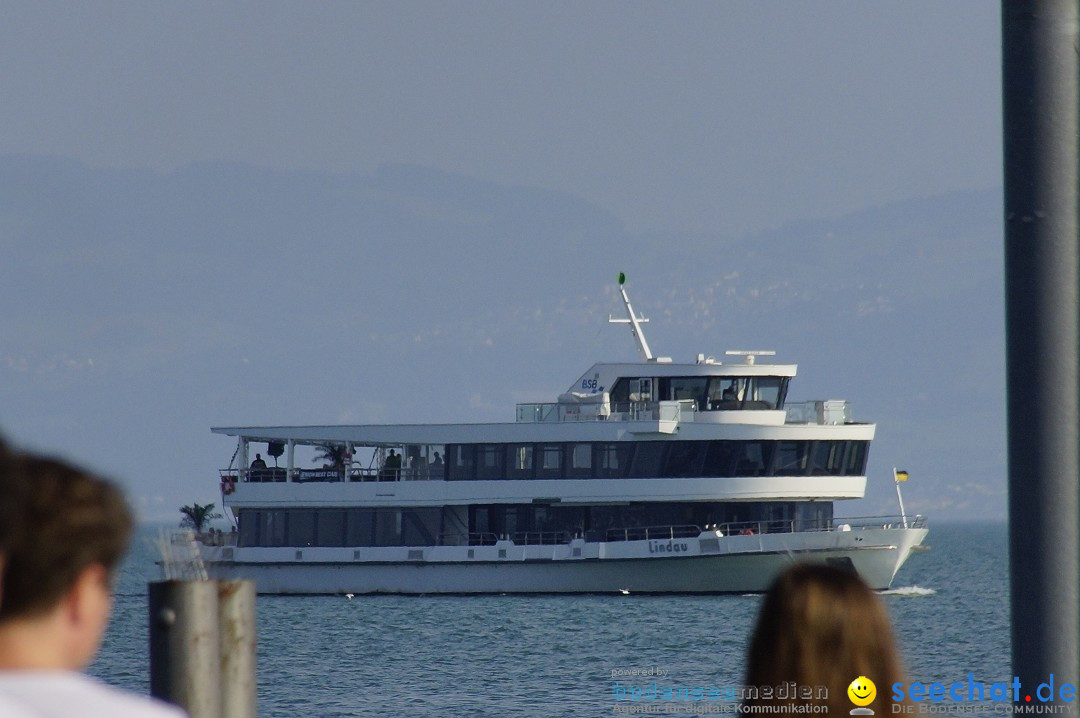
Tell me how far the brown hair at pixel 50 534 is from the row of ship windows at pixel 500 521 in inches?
1310

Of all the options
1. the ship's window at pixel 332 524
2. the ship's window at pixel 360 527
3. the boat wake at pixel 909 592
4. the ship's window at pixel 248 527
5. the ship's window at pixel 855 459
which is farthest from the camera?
the boat wake at pixel 909 592

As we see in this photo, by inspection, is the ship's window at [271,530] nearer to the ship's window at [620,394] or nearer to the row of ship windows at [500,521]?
the row of ship windows at [500,521]

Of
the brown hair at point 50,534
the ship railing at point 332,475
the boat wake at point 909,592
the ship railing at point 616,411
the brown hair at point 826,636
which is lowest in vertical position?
the boat wake at point 909,592

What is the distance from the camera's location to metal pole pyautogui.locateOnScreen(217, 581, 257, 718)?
4684 mm

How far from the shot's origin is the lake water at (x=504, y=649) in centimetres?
2244

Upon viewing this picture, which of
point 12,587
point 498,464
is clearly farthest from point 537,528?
point 12,587

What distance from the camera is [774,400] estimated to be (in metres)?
36.2

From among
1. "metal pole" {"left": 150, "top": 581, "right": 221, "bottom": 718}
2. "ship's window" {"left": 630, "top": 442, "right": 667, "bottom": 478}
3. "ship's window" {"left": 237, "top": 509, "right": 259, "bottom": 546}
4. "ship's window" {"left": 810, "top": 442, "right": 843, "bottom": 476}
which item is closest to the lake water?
"ship's window" {"left": 237, "top": 509, "right": 259, "bottom": 546}

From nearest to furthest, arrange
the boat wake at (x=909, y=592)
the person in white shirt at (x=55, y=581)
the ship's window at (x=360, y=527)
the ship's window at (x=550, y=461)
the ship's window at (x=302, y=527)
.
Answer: the person in white shirt at (x=55, y=581) → the ship's window at (x=550, y=461) → the ship's window at (x=360, y=527) → the ship's window at (x=302, y=527) → the boat wake at (x=909, y=592)

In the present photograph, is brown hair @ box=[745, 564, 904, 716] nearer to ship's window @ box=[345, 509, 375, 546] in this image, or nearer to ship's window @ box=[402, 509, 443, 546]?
ship's window @ box=[402, 509, 443, 546]

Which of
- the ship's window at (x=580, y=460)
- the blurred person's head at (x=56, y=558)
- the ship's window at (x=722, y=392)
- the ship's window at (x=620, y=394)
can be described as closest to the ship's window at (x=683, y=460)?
the ship's window at (x=722, y=392)

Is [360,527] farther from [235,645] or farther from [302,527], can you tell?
[235,645]

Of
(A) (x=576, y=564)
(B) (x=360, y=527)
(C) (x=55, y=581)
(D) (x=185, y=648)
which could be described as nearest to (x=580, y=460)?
(A) (x=576, y=564)

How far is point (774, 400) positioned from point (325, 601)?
1126cm
